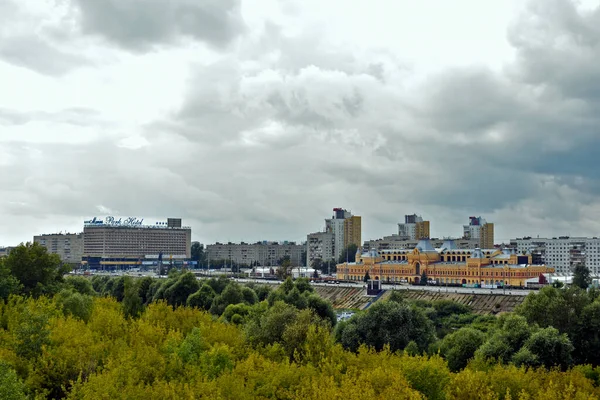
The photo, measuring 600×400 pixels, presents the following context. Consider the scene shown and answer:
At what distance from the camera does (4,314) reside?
55.0m

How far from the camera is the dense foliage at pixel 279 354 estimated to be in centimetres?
3300

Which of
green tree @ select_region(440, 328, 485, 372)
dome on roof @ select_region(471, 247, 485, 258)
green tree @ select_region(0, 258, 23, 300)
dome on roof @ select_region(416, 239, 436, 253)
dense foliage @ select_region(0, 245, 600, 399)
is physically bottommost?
green tree @ select_region(440, 328, 485, 372)

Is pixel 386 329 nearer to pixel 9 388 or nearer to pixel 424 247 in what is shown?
pixel 9 388

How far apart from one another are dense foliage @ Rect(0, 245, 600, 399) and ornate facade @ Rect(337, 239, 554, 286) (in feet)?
267

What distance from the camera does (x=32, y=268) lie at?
80.1 metres

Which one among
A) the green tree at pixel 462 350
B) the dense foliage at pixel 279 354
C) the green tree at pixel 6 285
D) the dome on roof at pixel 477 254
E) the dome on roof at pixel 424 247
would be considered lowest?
the green tree at pixel 462 350

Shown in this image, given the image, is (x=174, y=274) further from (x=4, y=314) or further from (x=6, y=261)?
(x=4, y=314)

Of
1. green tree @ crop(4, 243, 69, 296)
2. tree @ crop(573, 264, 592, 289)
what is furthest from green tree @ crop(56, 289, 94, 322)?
tree @ crop(573, 264, 592, 289)

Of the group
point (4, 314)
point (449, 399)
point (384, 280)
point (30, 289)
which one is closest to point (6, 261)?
point (30, 289)

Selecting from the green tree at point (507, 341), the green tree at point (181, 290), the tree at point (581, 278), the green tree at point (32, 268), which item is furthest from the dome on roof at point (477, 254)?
the green tree at point (32, 268)

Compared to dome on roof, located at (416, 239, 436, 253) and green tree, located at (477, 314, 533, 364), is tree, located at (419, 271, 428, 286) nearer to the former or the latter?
dome on roof, located at (416, 239, 436, 253)

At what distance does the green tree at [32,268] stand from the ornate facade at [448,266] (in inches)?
4168

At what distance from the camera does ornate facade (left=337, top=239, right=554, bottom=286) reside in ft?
510

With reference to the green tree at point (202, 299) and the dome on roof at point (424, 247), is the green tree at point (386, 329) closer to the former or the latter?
the green tree at point (202, 299)
